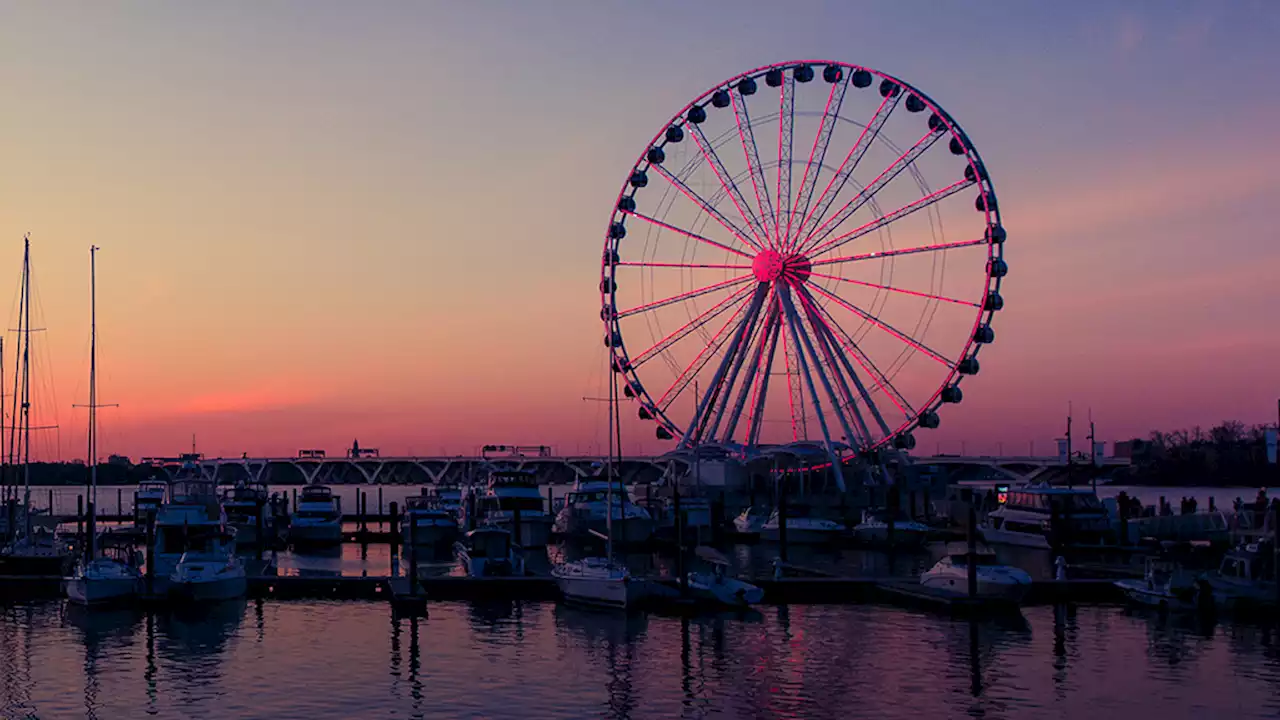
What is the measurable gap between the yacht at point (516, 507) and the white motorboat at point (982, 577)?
28.7 meters

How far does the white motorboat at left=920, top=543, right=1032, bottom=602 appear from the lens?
5259cm

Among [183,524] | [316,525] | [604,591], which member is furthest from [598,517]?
[604,591]

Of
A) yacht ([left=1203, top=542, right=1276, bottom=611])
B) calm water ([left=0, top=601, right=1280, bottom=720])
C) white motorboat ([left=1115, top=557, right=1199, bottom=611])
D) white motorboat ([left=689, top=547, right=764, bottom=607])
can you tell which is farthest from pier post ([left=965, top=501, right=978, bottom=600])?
yacht ([left=1203, top=542, right=1276, bottom=611])

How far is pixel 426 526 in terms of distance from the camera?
3209 inches

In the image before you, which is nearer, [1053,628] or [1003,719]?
[1003,719]

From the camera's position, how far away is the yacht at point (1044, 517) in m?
74.6

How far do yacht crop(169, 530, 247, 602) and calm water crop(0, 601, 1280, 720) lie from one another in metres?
1.61

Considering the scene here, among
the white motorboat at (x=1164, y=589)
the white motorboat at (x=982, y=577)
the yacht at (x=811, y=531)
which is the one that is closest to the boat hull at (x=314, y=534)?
the yacht at (x=811, y=531)

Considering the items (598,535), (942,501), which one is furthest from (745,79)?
(942,501)

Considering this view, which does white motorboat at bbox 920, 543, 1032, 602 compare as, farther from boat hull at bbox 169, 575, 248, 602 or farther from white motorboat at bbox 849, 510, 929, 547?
boat hull at bbox 169, 575, 248, 602

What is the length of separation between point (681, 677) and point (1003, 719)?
971 centimetres

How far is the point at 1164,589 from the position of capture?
52656 mm

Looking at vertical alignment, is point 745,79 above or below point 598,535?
above

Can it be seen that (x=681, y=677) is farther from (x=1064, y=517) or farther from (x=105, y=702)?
(x=1064, y=517)
